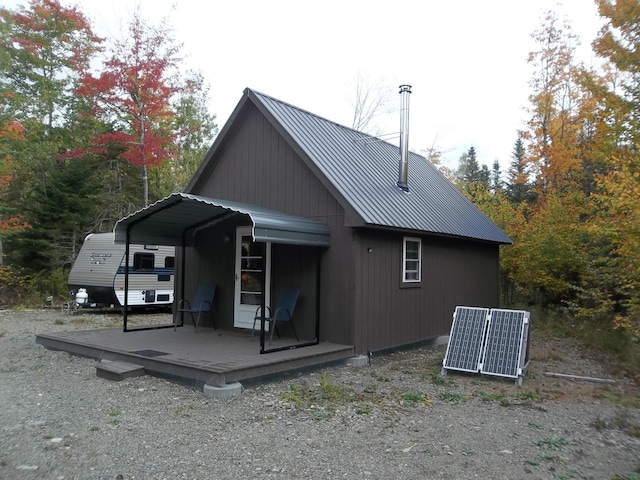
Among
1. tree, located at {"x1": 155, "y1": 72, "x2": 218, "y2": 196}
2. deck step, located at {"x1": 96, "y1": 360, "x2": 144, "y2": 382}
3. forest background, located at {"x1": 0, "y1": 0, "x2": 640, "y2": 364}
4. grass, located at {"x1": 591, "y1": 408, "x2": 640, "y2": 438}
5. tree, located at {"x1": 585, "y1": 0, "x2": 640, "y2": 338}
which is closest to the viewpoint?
grass, located at {"x1": 591, "y1": 408, "x2": 640, "y2": 438}

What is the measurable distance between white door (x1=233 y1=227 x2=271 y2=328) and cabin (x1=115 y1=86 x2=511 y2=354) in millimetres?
22

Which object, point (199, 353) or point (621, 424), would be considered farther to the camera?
point (199, 353)

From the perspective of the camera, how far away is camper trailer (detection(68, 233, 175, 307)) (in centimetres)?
1403

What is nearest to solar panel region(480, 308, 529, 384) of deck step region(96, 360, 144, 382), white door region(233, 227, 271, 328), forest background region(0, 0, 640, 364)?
white door region(233, 227, 271, 328)

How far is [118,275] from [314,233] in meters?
7.96

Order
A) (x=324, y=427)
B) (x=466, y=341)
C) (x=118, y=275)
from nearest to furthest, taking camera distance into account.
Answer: (x=324, y=427)
(x=466, y=341)
(x=118, y=275)

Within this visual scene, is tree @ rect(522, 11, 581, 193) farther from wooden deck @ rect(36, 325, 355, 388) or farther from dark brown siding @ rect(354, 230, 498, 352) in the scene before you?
wooden deck @ rect(36, 325, 355, 388)

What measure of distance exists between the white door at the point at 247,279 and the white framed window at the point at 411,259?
8.78 feet

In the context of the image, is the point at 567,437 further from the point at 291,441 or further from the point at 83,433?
the point at 83,433

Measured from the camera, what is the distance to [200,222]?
1005 cm

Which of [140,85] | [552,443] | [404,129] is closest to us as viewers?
[552,443]

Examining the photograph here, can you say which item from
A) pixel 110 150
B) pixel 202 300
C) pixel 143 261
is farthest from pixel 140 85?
pixel 202 300

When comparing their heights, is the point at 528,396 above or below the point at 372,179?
below

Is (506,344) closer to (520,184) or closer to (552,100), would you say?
(552,100)
